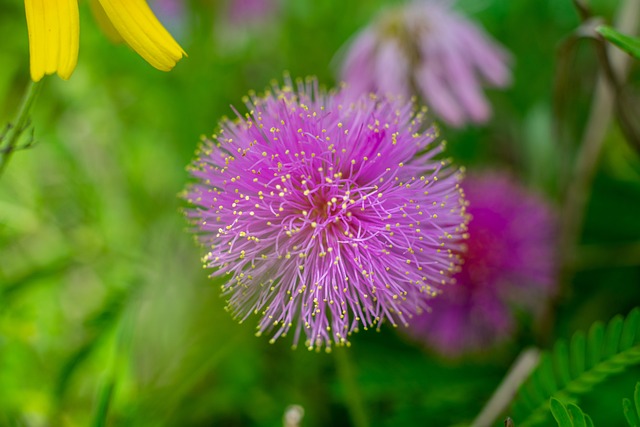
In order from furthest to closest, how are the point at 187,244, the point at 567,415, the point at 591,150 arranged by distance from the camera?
1. the point at 187,244
2. the point at 591,150
3. the point at 567,415

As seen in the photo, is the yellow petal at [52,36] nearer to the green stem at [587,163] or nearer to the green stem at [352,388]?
the green stem at [352,388]

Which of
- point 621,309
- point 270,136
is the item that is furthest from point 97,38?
point 621,309

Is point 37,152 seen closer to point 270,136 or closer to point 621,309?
point 270,136

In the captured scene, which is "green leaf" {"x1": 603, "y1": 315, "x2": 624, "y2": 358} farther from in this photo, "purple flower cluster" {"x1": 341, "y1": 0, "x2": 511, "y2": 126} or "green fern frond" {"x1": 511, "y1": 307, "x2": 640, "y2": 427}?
"purple flower cluster" {"x1": 341, "y1": 0, "x2": 511, "y2": 126}

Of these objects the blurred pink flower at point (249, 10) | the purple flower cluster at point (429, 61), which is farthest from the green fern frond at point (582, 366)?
the blurred pink flower at point (249, 10)

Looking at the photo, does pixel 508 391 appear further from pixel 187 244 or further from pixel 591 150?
pixel 187 244

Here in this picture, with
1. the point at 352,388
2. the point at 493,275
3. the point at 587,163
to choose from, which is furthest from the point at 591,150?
the point at 352,388

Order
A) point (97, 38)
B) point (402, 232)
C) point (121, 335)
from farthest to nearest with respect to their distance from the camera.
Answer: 1. point (97, 38)
2. point (121, 335)
3. point (402, 232)
